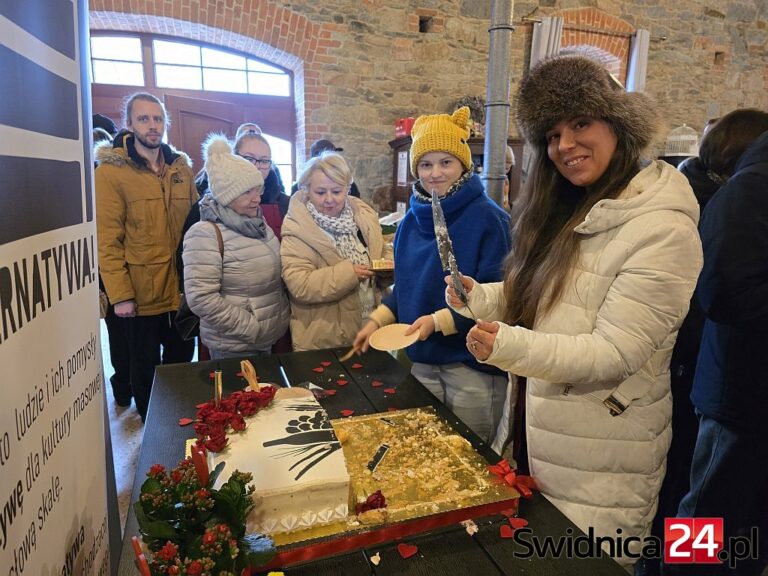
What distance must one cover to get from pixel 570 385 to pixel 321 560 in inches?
26.1

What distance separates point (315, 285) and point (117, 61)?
4.48m

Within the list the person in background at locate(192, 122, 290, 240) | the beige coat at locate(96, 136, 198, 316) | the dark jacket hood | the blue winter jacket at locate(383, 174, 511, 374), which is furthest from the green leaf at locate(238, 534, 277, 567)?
the dark jacket hood

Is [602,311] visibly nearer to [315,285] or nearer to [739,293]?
[739,293]

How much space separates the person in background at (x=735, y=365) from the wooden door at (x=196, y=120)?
5.04 m

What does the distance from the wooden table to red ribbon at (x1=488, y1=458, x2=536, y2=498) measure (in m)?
0.03

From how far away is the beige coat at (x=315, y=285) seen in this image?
83.4 inches

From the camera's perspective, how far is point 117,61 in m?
5.05

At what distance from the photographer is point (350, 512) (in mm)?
953

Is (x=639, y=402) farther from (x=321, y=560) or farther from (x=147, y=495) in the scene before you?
(x=147, y=495)

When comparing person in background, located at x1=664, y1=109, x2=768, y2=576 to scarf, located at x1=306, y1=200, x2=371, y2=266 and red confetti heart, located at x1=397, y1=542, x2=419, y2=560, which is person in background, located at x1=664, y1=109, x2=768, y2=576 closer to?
red confetti heart, located at x1=397, y1=542, x2=419, y2=560

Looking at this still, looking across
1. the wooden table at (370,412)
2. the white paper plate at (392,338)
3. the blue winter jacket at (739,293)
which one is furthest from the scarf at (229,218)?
the blue winter jacket at (739,293)

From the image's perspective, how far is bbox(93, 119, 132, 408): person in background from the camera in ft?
9.95

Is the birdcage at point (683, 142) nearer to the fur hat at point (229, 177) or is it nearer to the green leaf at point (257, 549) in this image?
the fur hat at point (229, 177)

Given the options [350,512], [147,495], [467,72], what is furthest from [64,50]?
[467,72]
